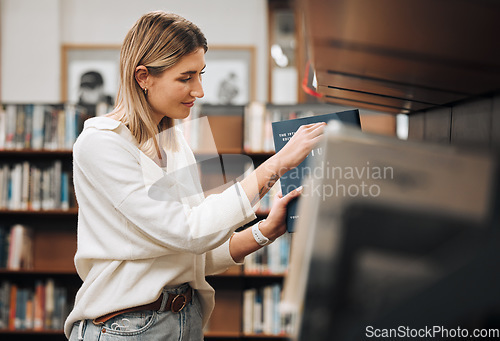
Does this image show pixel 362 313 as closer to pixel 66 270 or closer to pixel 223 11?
pixel 66 270

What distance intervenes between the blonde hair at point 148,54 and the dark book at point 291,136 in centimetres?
26

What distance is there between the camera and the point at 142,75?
994mm

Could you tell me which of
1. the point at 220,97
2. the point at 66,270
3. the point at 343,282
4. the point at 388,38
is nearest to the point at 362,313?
the point at 343,282

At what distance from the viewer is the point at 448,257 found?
0.42m

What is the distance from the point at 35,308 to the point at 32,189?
74cm

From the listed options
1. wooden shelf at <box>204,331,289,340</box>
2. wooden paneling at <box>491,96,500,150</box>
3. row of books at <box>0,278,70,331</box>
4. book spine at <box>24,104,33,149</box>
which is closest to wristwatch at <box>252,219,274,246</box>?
wooden paneling at <box>491,96,500,150</box>

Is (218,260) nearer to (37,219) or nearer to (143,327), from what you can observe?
(143,327)

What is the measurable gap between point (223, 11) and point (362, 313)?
12.0 feet

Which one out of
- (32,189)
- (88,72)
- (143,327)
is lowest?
(32,189)

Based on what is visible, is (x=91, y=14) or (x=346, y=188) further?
(x=91, y=14)

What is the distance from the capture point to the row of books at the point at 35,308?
298 cm

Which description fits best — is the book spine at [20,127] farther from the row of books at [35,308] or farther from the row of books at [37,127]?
the row of books at [35,308]

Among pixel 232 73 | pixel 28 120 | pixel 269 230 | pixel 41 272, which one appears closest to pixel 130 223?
pixel 269 230

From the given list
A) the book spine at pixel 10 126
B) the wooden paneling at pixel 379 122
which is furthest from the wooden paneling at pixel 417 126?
the book spine at pixel 10 126
